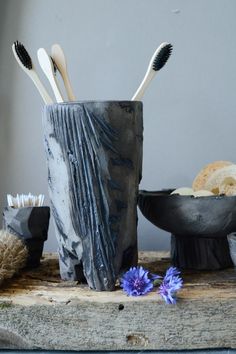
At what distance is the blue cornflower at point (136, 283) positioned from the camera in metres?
0.46

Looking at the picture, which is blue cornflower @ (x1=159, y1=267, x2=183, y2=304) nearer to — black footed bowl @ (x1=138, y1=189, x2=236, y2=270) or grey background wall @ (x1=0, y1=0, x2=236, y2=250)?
black footed bowl @ (x1=138, y1=189, x2=236, y2=270)

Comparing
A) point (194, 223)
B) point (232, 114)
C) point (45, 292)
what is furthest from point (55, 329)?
point (232, 114)

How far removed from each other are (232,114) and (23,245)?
0.37m

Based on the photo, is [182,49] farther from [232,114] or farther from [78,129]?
[78,129]

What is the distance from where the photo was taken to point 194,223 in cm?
53

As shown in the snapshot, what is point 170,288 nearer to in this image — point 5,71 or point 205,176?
point 205,176

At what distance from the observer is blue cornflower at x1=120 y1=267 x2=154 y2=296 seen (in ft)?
1.51

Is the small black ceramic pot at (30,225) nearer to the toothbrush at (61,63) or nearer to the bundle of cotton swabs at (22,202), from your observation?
the bundle of cotton swabs at (22,202)

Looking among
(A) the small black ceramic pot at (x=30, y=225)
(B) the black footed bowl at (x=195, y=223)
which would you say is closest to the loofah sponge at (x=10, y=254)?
(A) the small black ceramic pot at (x=30, y=225)

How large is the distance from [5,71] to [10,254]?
0.34m

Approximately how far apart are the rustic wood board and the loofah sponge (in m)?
0.04

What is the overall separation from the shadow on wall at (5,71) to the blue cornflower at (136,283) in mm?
349

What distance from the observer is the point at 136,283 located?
0.46 m

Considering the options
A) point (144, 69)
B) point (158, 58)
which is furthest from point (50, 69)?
point (144, 69)
